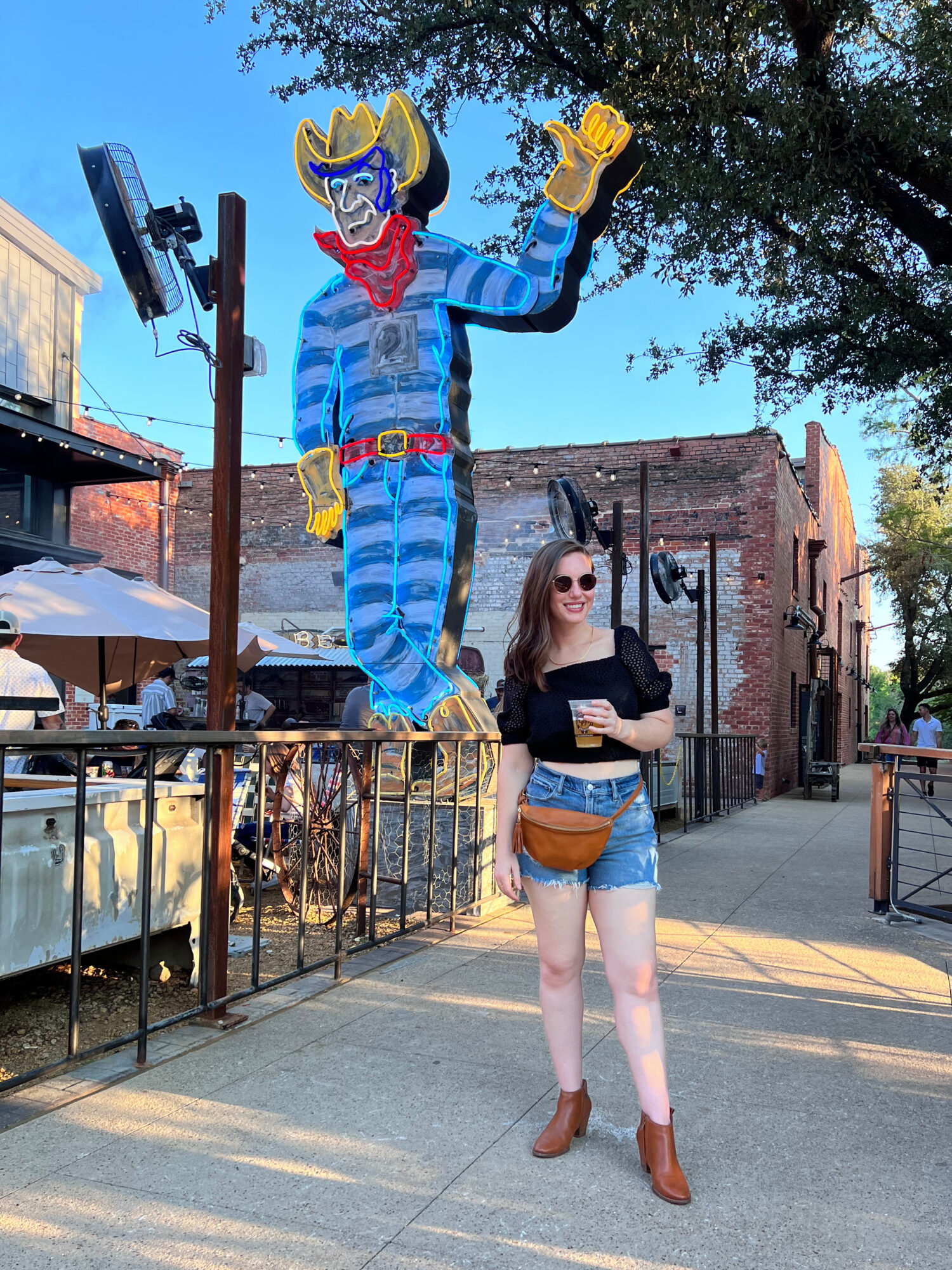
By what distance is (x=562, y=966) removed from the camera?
2.89 meters

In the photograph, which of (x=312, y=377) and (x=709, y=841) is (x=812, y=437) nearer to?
(x=709, y=841)

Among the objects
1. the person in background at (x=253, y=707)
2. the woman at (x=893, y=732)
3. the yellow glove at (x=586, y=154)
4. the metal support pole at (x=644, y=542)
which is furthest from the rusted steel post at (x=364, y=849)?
the woman at (x=893, y=732)

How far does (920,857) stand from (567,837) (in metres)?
9.91

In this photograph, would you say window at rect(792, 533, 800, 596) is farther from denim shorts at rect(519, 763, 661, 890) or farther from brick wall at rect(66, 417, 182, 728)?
denim shorts at rect(519, 763, 661, 890)

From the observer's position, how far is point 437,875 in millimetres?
6832

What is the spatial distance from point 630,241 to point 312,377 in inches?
184

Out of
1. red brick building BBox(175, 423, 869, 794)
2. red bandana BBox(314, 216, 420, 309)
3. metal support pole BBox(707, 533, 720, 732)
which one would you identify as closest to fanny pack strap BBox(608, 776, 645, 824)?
red bandana BBox(314, 216, 420, 309)

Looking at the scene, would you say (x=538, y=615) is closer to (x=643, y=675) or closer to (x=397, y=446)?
(x=643, y=675)

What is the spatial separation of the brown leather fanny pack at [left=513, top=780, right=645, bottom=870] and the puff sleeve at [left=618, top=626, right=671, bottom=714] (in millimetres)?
361

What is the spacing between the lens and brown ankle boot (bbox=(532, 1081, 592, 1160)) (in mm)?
2875

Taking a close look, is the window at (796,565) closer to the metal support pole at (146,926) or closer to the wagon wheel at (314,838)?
the wagon wheel at (314,838)

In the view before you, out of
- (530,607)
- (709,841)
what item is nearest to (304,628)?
(709,841)

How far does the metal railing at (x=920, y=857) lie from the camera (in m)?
6.42

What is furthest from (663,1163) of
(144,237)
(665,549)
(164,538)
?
(164,538)
